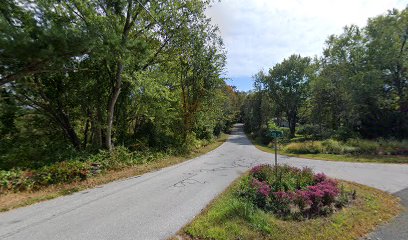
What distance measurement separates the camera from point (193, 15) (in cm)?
1593

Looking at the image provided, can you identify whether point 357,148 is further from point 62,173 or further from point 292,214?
point 62,173

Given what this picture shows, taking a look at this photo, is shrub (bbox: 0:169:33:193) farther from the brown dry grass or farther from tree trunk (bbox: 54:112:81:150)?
tree trunk (bbox: 54:112:81:150)

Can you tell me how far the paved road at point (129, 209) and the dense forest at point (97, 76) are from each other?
374cm

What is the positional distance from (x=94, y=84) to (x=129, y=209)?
9122 mm

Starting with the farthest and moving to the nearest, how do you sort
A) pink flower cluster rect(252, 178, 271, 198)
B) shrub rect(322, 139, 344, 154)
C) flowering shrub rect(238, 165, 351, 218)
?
shrub rect(322, 139, 344, 154)
pink flower cluster rect(252, 178, 271, 198)
flowering shrub rect(238, 165, 351, 218)

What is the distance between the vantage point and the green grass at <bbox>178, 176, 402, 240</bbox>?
4.60 metres

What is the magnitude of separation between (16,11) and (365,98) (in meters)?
25.3

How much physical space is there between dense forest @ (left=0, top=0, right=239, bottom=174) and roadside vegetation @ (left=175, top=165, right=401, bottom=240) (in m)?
5.73

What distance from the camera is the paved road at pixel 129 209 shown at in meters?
4.88

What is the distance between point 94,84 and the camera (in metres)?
13.2

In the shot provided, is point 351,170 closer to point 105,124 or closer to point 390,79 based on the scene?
point 105,124

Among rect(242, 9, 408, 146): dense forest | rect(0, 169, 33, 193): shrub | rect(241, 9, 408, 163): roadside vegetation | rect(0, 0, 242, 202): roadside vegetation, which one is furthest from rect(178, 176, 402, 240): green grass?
rect(242, 9, 408, 146): dense forest

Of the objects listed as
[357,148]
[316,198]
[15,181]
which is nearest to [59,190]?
[15,181]

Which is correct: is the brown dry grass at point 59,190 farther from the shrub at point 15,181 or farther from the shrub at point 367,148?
→ the shrub at point 367,148
